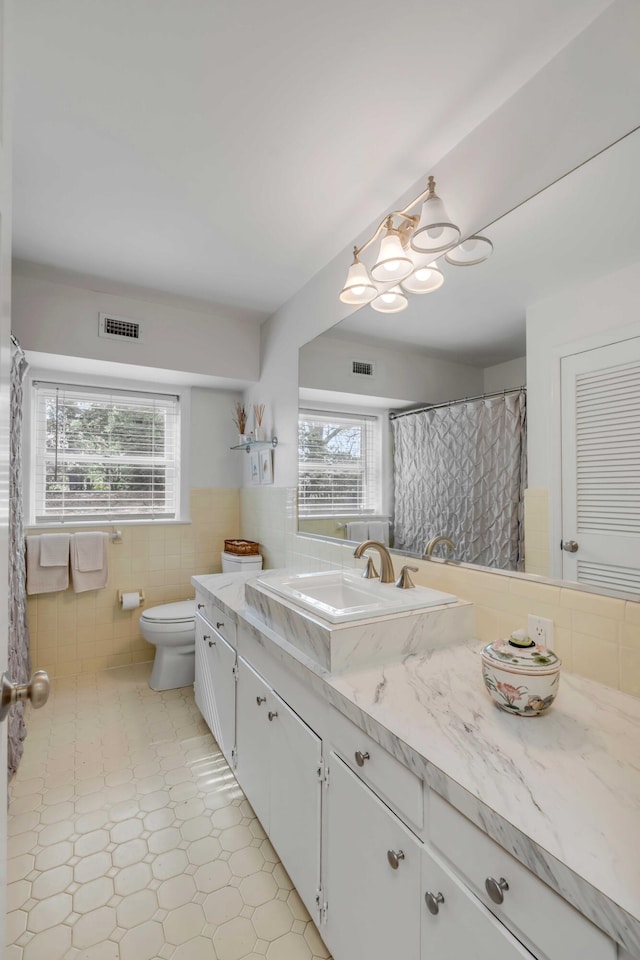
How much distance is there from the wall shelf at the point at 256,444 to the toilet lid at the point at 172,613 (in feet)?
3.73

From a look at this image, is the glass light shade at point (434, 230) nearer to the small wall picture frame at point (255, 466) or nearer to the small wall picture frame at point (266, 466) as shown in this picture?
the small wall picture frame at point (266, 466)

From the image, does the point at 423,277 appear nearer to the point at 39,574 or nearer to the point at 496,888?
the point at 496,888

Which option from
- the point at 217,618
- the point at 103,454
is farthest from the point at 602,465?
the point at 103,454

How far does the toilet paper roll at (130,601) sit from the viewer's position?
3.07 metres

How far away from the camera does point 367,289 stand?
6.14ft

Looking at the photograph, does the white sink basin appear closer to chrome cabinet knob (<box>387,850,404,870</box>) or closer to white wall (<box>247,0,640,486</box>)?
chrome cabinet knob (<box>387,850,404,870</box>)

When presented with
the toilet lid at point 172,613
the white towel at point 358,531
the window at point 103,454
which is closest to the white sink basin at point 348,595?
the white towel at point 358,531

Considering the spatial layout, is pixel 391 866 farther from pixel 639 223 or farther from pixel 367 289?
pixel 367 289

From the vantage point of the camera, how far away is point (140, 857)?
5.17ft

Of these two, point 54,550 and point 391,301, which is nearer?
point 391,301

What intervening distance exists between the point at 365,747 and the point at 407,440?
115cm

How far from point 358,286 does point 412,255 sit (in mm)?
237

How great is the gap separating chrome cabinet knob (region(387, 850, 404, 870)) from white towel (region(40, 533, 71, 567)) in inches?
103

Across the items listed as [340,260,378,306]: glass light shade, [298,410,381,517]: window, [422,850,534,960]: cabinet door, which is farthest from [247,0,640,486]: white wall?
[422,850,534,960]: cabinet door
